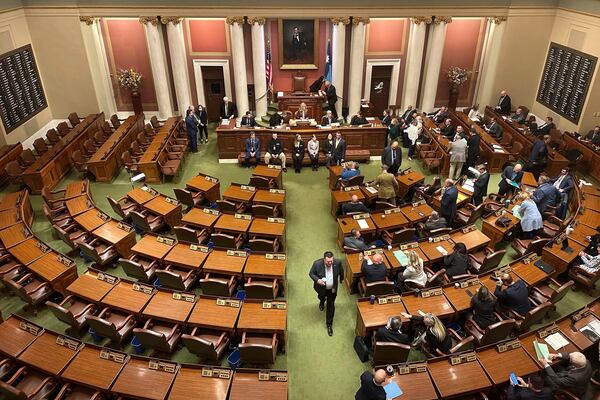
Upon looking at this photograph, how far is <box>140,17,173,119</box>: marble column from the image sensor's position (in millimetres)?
17328

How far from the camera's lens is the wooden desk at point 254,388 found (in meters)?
6.36

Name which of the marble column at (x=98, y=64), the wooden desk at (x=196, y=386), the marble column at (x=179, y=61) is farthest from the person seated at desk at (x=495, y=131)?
the marble column at (x=98, y=64)

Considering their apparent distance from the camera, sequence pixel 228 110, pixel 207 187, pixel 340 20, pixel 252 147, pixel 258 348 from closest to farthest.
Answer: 1. pixel 258 348
2. pixel 207 187
3. pixel 252 147
4. pixel 340 20
5. pixel 228 110

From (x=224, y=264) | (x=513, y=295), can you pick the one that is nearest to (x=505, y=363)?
(x=513, y=295)

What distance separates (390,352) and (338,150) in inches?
331

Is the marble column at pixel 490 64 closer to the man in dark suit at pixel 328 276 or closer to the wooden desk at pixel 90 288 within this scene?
the man in dark suit at pixel 328 276

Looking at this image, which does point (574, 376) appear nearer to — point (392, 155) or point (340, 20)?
point (392, 155)

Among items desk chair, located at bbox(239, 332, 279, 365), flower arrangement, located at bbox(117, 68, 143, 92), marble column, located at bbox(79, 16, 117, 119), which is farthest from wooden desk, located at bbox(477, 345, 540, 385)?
marble column, located at bbox(79, 16, 117, 119)

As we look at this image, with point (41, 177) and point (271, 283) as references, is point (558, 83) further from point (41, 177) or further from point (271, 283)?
Answer: point (41, 177)

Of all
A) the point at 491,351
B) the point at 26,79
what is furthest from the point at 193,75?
the point at 491,351

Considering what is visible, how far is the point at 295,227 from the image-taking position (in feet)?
40.2

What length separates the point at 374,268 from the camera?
338 inches

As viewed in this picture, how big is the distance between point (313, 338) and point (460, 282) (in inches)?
121

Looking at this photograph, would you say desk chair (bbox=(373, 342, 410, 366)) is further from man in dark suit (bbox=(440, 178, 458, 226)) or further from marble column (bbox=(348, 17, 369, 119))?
marble column (bbox=(348, 17, 369, 119))
